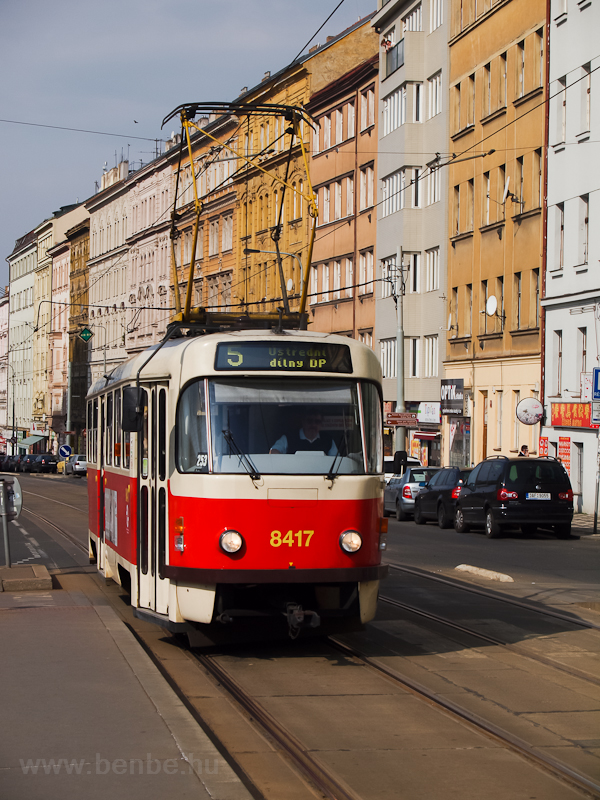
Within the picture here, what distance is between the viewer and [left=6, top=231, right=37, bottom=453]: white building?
432 feet

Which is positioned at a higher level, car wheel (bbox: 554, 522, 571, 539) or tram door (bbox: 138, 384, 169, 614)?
tram door (bbox: 138, 384, 169, 614)

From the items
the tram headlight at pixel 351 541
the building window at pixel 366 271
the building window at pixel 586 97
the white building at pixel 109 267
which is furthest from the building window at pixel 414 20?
the tram headlight at pixel 351 541

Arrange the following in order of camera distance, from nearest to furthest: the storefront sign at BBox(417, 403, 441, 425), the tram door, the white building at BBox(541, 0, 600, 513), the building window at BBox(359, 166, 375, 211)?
the tram door < the white building at BBox(541, 0, 600, 513) < the storefront sign at BBox(417, 403, 441, 425) < the building window at BBox(359, 166, 375, 211)

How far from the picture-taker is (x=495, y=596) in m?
15.7

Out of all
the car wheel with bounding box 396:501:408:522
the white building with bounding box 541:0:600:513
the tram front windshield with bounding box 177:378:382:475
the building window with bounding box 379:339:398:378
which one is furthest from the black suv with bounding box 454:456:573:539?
the building window with bounding box 379:339:398:378

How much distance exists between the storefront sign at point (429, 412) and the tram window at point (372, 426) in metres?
38.7

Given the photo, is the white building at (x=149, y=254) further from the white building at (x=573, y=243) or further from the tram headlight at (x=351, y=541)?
the tram headlight at (x=351, y=541)

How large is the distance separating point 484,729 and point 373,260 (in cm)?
4876

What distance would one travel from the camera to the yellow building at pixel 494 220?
134 feet

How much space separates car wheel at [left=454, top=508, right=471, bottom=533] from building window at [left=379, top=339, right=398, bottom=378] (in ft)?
76.3

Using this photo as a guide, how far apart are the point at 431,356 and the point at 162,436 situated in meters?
40.0

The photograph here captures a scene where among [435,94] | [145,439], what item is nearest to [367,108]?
[435,94]

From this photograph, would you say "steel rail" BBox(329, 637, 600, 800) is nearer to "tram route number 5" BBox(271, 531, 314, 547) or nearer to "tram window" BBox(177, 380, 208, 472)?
"tram route number 5" BBox(271, 531, 314, 547)
